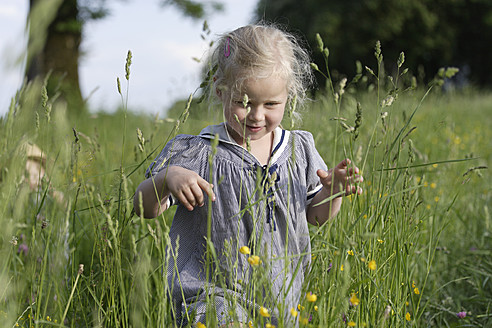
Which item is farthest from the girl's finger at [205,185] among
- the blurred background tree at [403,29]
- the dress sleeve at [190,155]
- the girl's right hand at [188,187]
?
the blurred background tree at [403,29]

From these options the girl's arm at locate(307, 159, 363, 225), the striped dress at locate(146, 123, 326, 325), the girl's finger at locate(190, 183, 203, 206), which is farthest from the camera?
the striped dress at locate(146, 123, 326, 325)

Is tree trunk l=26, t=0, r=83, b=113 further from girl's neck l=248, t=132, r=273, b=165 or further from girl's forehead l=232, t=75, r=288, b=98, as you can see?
girl's forehead l=232, t=75, r=288, b=98

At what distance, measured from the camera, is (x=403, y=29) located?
22.0 m

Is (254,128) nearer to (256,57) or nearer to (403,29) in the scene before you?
(256,57)

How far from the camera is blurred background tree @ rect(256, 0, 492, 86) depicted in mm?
20750

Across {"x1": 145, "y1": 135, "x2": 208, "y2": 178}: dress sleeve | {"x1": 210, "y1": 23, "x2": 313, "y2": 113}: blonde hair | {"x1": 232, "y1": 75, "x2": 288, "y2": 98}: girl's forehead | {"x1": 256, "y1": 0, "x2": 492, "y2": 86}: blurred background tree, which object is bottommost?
{"x1": 145, "y1": 135, "x2": 208, "y2": 178}: dress sleeve

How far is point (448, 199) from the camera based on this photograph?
3012 mm

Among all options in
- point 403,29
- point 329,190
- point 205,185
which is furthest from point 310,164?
point 403,29

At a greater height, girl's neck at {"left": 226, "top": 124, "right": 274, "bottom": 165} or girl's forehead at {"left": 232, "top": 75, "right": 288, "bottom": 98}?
girl's forehead at {"left": 232, "top": 75, "right": 288, "bottom": 98}

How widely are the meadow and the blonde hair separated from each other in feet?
0.62

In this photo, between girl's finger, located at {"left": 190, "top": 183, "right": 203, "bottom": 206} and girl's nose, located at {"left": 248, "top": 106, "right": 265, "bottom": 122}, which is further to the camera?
girl's nose, located at {"left": 248, "top": 106, "right": 265, "bottom": 122}

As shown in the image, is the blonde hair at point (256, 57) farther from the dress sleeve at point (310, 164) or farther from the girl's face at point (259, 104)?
the dress sleeve at point (310, 164)

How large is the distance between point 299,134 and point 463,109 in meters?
6.67

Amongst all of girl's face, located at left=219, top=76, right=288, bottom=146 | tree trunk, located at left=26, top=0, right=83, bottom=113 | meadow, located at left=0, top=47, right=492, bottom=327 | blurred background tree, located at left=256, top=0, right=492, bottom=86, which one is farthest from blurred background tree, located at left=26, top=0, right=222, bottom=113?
blurred background tree, located at left=256, top=0, right=492, bottom=86
